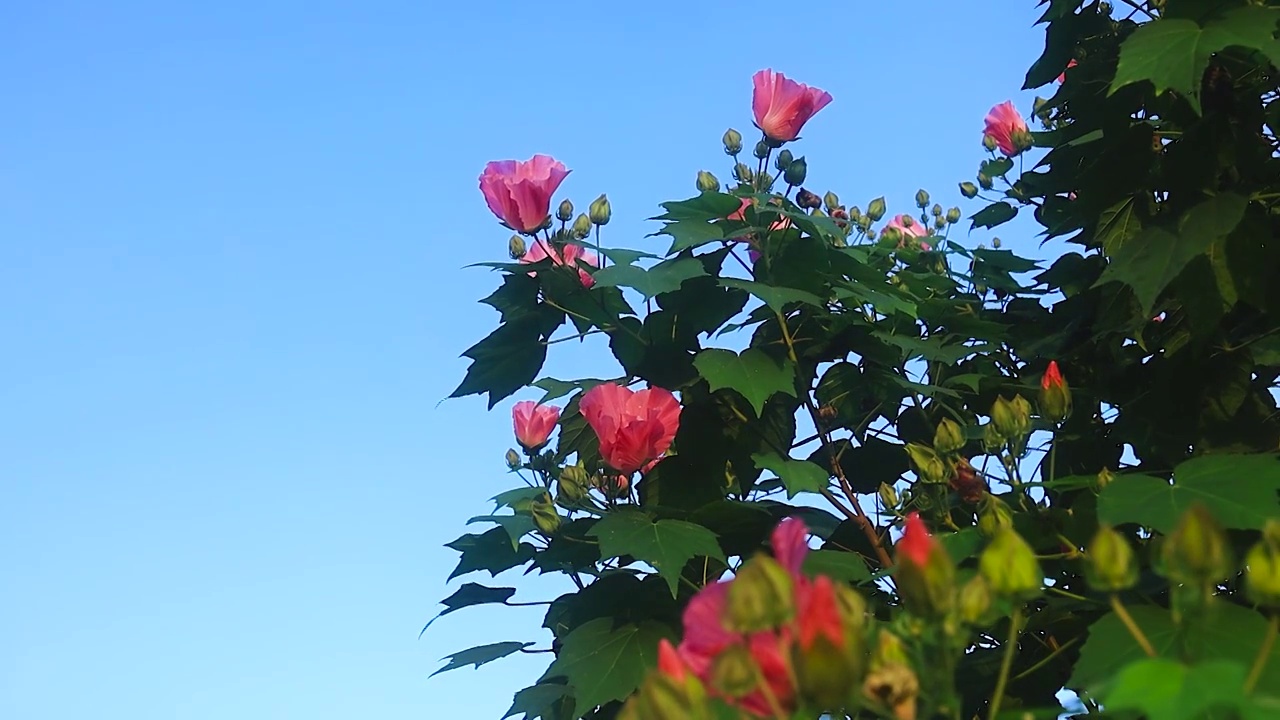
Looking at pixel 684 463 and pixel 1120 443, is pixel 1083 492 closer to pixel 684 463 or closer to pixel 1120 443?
pixel 1120 443

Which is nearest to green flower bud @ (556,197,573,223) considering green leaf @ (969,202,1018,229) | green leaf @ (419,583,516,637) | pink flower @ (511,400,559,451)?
pink flower @ (511,400,559,451)

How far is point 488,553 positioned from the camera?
101 inches

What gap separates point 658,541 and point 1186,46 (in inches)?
51.2

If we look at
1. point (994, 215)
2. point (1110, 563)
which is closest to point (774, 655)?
point (1110, 563)

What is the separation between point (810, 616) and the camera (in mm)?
811

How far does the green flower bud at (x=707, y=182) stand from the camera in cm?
281

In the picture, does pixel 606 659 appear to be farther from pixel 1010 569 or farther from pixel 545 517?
pixel 1010 569

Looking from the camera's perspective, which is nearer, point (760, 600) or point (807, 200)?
point (760, 600)

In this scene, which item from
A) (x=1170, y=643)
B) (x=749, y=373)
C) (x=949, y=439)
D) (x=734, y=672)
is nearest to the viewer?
(x=734, y=672)

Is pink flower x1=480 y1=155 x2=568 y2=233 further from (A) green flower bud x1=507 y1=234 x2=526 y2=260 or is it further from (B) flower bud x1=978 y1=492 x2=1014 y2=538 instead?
(B) flower bud x1=978 y1=492 x2=1014 y2=538

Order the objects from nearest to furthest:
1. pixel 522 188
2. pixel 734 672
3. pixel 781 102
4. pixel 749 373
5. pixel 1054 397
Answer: pixel 734 672
pixel 1054 397
pixel 749 373
pixel 522 188
pixel 781 102

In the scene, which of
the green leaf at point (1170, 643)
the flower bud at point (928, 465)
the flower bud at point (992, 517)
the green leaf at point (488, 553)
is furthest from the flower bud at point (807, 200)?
the green leaf at point (1170, 643)

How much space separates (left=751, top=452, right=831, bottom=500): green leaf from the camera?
2.33 meters

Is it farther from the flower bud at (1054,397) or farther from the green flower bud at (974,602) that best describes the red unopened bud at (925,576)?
the flower bud at (1054,397)
